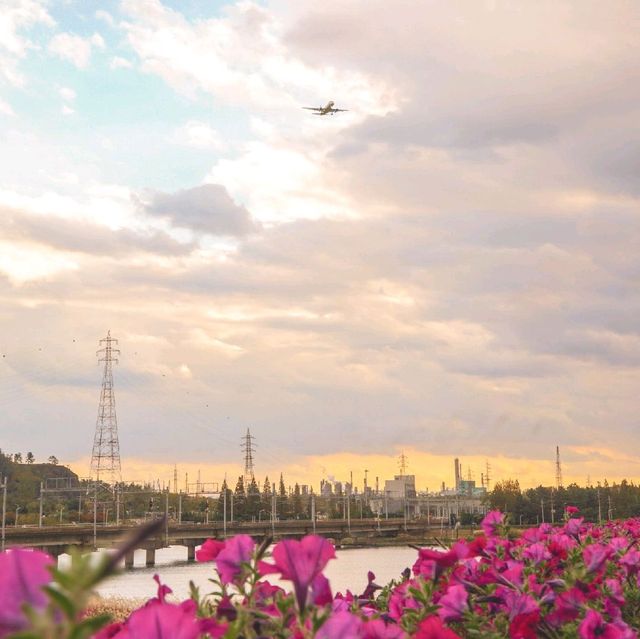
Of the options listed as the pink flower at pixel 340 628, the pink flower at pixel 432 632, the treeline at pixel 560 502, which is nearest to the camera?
the pink flower at pixel 340 628

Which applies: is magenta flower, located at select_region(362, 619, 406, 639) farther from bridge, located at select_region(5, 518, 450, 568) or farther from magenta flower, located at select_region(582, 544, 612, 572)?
bridge, located at select_region(5, 518, 450, 568)

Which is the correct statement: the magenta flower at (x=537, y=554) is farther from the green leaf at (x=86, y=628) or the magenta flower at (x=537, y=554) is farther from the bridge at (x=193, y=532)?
the bridge at (x=193, y=532)

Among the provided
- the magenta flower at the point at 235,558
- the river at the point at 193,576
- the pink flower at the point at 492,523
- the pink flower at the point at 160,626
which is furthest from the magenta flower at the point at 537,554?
the river at the point at 193,576

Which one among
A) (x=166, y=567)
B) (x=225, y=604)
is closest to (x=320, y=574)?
(x=225, y=604)

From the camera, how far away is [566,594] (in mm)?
3842

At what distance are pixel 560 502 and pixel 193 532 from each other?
6414 centimetres

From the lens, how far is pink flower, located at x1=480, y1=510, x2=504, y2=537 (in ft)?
19.4

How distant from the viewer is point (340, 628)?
197cm

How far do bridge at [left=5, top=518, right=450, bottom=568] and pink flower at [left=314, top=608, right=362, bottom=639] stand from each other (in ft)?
173

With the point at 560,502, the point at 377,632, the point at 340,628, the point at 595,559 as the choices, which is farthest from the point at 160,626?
the point at 560,502

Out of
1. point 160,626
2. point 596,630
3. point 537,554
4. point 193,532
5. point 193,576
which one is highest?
point 160,626

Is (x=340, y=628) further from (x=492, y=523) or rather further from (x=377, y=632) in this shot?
(x=492, y=523)

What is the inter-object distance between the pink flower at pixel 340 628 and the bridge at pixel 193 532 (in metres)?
52.7

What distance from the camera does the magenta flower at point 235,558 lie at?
2.97 meters
